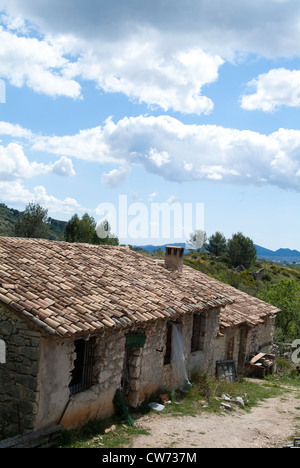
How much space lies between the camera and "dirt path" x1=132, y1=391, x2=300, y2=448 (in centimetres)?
873

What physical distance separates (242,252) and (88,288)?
1764 inches

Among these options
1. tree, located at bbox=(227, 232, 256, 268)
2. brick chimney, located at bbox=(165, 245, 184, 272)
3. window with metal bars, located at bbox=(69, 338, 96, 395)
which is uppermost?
tree, located at bbox=(227, 232, 256, 268)

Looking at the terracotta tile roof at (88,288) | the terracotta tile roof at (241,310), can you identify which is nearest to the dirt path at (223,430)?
the terracotta tile roof at (88,288)

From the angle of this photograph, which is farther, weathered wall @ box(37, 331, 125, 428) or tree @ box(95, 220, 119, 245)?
tree @ box(95, 220, 119, 245)

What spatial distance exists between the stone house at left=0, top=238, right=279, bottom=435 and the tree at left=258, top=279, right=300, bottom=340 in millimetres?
9659

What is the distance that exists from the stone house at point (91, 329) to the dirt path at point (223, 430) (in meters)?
1.20

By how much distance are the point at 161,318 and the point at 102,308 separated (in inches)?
78.1

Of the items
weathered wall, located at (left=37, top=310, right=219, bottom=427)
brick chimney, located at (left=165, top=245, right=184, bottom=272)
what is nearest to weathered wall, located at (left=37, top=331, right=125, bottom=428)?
weathered wall, located at (left=37, top=310, right=219, bottom=427)

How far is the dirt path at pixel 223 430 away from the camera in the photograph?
28.7ft

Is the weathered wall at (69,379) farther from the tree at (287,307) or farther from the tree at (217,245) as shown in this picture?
the tree at (217,245)

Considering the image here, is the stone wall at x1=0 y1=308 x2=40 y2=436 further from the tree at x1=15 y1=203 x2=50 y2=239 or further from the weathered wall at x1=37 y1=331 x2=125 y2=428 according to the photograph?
the tree at x1=15 y1=203 x2=50 y2=239

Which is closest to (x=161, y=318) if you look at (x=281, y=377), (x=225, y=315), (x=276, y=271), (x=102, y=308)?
(x=102, y=308)

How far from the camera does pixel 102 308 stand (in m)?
9.22
